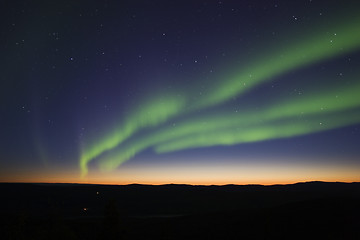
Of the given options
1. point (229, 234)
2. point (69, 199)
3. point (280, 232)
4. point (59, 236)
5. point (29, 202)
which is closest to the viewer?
point (59, 236)

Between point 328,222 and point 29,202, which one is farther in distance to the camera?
point 29,202

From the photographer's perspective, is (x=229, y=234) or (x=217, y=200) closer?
(x=229, y=234)

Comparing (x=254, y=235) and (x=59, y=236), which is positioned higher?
(x=59, y=236)

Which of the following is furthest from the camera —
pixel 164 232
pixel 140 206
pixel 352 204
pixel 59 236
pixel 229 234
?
pixel 140 206

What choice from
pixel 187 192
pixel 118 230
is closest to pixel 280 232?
pixel 118 230

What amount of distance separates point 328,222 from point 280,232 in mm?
10329

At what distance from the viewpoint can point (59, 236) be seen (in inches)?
1093

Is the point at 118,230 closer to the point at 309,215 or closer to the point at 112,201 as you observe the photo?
the point at 112,201

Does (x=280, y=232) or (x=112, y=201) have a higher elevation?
(x=112, y=201)

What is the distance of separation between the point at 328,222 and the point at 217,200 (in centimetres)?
11328

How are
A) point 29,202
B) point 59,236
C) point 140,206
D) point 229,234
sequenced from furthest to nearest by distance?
point 29,202
point 140,206
point 229,234
point 59,236

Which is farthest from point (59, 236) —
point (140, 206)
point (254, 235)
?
point (140, 206)

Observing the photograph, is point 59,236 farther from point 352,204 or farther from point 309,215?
point 352,204

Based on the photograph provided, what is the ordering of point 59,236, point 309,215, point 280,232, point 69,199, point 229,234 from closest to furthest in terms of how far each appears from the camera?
point 59,236 < point 280,232 < point 229,234 < point 309,215 < point 69,199
